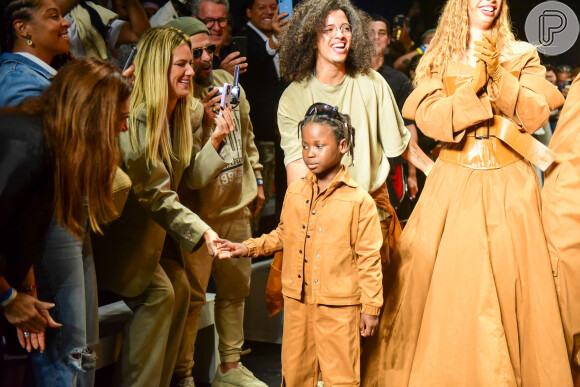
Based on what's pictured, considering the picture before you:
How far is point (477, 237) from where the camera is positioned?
10.6 feet

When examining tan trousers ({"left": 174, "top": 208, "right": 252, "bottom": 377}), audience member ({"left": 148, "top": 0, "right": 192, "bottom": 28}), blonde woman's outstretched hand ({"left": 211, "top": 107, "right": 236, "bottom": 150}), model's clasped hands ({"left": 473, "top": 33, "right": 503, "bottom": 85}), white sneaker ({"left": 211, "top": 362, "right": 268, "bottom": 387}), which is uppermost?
audience member ({"left": 148, "top": 0, "right": 192, "bottom": 28})

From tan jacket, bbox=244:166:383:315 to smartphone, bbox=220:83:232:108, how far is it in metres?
0.69

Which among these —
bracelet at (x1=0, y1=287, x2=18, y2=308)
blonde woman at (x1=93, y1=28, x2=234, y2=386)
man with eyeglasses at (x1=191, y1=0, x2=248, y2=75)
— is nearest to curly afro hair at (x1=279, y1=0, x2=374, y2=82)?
man with eyeglasses at (x1=191, y1=0, x2=248, y2=75)

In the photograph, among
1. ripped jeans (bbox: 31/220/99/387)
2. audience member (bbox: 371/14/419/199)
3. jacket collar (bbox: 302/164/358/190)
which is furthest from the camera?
audience member (bbox: 371/14/419/199)

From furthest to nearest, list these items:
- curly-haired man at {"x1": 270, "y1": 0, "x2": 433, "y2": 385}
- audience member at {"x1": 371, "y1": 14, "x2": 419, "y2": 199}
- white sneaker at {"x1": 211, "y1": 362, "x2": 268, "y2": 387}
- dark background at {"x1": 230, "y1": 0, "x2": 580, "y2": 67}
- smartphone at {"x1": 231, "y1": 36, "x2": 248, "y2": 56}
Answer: dark background at {"x1": 230, "y1": 0, "x2": 580, "y2": 67}, audience member at {"x1": 371, "y1": 14, "x2": 419, "y2": 199}, smartphone at {"x1": 231, "y1": 36, "x2": 248, "y2": 56}, white sneaker at {"x1": 211, "y1": 362, "x2": 268, "y2": 387}, curly-haired man at {"x1": 270, "y1": 0, "x2": 433, "y2": 385}

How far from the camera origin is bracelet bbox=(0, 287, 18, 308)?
2314 mm

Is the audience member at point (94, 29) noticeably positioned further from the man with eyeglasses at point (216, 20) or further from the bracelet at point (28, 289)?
the bracelet at point (28, 289)

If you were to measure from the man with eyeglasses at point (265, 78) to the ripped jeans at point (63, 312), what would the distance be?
95.8 inches

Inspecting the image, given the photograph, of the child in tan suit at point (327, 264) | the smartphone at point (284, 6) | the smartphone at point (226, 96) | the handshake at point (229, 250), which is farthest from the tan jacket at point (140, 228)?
the smartphone at point (284, 6)

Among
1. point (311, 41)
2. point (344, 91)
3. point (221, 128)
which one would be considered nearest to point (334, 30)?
point (311, 41)

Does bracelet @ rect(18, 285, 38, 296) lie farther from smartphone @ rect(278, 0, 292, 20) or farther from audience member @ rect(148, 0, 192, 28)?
smartphone @ rect(278, 0, 292, 20)

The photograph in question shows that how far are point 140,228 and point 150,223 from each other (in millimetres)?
53

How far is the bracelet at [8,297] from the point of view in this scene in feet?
7.59

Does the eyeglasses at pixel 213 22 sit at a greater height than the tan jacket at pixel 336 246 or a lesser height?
greater
